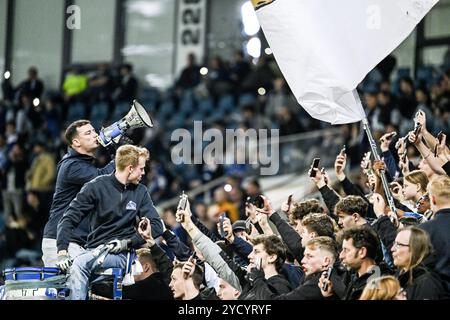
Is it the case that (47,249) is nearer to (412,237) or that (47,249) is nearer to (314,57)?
(314,57)

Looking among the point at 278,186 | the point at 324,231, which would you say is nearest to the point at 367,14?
the point at 324,231

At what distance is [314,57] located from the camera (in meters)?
8.39

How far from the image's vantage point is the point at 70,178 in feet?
27.2

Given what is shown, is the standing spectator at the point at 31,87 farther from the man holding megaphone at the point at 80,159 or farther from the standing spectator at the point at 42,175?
the man holding megaphone at the point at 80,159

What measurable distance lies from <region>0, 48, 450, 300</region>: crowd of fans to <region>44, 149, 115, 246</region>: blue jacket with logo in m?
0.62

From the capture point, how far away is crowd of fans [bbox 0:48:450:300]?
6.80 m

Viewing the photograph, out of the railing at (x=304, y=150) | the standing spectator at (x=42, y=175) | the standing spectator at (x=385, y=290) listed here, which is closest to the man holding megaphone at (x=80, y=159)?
the standing spectator at (x=385, y=290)

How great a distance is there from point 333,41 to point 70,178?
2.00m

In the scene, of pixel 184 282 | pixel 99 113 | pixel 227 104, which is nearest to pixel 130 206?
pixel 184 282

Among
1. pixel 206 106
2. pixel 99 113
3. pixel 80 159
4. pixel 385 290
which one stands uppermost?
pixel 206 106

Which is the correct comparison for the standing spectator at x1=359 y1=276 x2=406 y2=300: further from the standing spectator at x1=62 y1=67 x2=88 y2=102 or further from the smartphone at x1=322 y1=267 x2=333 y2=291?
the standing spectator at x1=62 y1=67 x2=88 y2=102

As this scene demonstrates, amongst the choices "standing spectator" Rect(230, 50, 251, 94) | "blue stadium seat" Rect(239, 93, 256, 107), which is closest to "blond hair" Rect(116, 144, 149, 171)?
"blue stadium seat" Rect(239, 93, 256, 107)

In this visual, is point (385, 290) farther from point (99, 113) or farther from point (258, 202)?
point (99, 113)

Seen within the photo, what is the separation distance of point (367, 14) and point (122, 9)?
35.4 ft
